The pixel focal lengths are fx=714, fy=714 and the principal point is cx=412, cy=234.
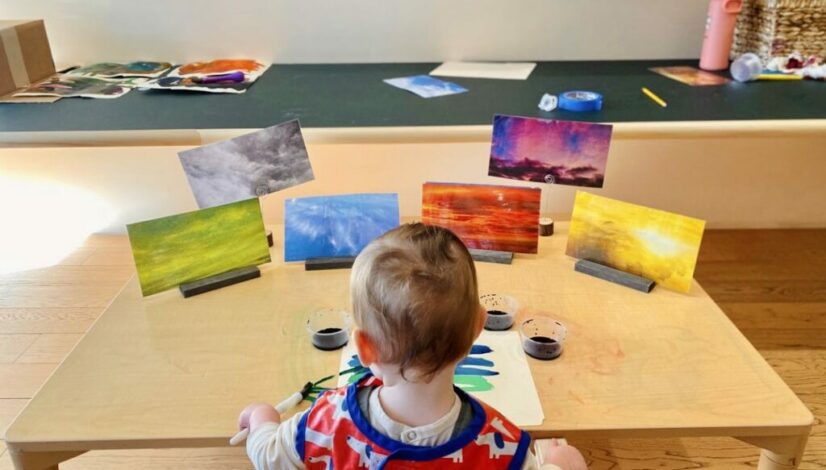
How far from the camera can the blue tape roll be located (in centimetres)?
154

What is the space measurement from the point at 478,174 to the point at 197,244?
1.28 metres

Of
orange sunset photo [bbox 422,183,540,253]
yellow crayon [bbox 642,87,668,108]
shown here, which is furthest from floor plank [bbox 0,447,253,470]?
yellow crayon [bbox 642,87,668,108]

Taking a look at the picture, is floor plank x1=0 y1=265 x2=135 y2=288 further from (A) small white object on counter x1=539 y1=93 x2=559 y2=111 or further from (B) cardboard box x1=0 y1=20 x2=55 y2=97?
(A) small white object on counter x1=539 y1=93 x2=559 y2=111

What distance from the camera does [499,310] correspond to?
3.65ft

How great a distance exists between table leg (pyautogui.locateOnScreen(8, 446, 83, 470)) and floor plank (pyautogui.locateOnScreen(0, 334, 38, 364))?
108 cm

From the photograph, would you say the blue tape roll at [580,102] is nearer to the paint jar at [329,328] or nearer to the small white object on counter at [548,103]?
the small white object on counter at [548,103]

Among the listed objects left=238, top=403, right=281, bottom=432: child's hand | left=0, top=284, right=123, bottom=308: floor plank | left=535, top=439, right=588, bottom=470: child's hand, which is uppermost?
left=238, top=403, right=281, bottom=432: child's hand

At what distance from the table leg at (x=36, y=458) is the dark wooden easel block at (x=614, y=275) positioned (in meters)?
0.82

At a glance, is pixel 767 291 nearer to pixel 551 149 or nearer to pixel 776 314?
pixel 776 314

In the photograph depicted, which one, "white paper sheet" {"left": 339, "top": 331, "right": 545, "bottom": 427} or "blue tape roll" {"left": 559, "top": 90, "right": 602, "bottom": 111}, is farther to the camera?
"blue tape roll" {"left": 559, "top": 90, "right": 602, "bottom": 111}

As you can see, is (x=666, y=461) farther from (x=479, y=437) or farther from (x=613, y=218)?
(x=479, y=437)

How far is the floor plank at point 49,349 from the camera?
5.97 ft

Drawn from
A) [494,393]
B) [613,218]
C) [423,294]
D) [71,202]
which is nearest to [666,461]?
[613,218]

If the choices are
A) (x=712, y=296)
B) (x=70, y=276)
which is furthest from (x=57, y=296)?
(x=712, y=296)
